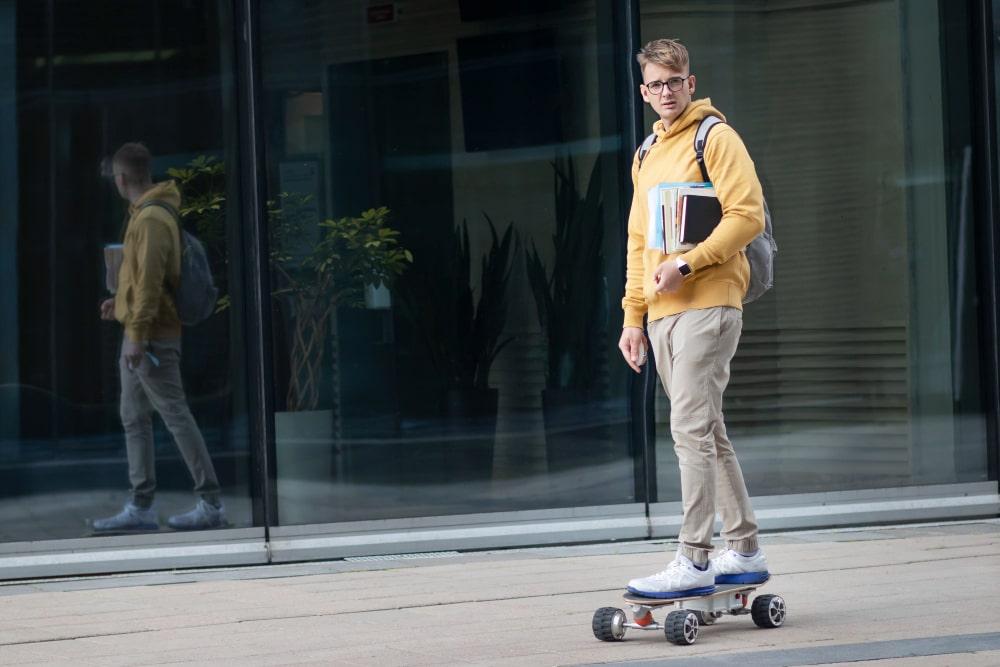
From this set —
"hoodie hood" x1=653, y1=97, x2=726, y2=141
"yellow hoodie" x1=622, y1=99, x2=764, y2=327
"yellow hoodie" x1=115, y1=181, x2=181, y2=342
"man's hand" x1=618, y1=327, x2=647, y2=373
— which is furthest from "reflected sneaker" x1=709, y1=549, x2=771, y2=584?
"yellow hoodie" x1=115, y1=181, x2=181, y2=342

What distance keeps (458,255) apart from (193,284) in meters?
1.30

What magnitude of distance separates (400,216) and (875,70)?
8.78ft

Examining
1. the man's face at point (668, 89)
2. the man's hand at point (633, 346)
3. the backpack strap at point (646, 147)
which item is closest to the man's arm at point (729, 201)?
the man's face at point (668, 89)

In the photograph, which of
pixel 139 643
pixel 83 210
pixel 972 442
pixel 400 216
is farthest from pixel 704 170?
pixel 972 442

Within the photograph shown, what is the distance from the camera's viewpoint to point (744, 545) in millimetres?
5281

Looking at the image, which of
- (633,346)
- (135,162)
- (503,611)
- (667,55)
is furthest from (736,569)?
(135,162)

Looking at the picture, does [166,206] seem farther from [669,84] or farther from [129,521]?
[669,84]

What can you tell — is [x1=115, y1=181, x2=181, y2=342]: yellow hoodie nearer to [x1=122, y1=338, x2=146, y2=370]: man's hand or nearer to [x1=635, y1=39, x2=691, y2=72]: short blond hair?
[x1=122, y1=338, x2=146, y2=370]: man's hand

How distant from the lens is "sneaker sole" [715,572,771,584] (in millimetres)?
5227

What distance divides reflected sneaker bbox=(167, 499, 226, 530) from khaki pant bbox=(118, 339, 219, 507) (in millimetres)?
45

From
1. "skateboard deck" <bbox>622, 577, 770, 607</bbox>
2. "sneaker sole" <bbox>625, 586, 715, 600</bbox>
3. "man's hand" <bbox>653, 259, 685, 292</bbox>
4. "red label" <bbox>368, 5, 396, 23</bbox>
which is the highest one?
"red label" <bbox>368, 5, 396, 23</bbox>

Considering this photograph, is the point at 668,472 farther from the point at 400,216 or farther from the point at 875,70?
the point at 875,70

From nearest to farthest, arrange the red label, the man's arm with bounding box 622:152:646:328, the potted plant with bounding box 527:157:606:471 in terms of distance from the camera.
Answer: the man's arm with bounding box 622:152:646:328 → the red label → the potted plant with bounding box 527:157:606:471

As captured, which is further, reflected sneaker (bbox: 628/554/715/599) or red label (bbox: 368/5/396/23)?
red label (bbox: 368/5/396/23)
